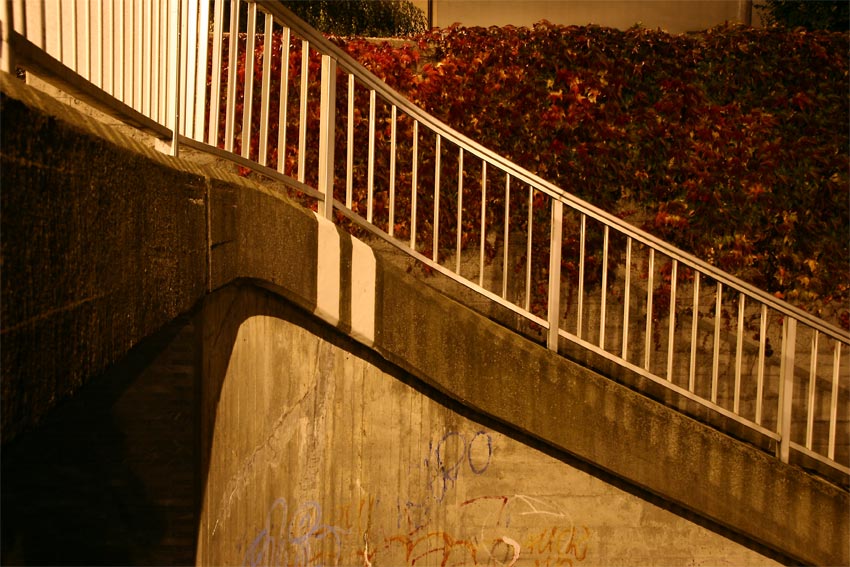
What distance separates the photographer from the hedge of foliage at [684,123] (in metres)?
5.45

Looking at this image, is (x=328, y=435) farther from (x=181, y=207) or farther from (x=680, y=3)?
(x=680, y=3)

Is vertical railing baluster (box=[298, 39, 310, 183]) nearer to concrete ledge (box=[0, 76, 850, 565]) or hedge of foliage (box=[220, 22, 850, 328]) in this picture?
concrete ledge (box=[0, 76, 850, 565])

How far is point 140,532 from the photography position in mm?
A: 2539

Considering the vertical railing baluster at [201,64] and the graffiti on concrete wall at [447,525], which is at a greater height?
the vertical railing baluster at [201,64]

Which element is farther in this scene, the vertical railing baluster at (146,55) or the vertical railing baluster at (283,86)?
the vertical railing baluster at (283,86)

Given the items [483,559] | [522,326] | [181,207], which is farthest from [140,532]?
[522,326]

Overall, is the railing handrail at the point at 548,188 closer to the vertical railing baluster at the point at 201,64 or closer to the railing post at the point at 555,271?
the railing post at the point at 555,271

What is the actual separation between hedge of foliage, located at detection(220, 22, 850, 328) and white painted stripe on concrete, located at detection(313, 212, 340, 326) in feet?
5.60

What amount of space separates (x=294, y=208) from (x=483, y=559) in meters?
2.21

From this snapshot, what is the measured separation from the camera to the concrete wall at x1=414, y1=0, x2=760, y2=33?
7844 millimetres

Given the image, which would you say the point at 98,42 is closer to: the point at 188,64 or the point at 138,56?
the point at 138,56

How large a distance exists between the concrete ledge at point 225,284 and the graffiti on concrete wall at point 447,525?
0.38 m

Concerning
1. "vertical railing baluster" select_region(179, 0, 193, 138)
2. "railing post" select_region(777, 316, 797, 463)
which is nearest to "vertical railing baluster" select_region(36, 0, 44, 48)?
"vertical railing baluster" select_region(179, 0, 193, 138)

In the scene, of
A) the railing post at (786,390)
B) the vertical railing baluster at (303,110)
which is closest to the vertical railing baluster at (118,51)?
the vertical railing baluster at (303,110)
